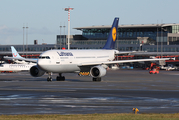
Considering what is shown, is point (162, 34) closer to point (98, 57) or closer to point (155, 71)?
point (155, 71)

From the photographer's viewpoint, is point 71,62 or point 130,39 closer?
point 71,62

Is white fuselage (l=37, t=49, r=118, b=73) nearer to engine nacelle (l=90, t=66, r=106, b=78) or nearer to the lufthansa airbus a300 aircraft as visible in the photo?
the lufthansa airbus a300 aircraft

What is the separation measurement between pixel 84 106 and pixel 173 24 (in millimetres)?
149127

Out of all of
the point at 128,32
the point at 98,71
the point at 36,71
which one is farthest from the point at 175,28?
the point at 36,71

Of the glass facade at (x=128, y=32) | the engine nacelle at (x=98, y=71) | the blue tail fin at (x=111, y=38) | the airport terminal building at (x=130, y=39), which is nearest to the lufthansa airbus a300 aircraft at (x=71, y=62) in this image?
the engine nacelle at (x=98, y=71)

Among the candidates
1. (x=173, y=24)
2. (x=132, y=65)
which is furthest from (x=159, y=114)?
(x=173, y=24)

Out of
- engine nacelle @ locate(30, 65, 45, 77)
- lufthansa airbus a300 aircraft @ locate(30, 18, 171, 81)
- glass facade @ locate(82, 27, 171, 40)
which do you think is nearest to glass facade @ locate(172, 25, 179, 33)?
glass facade @ locate(82, 27, 171, 40)

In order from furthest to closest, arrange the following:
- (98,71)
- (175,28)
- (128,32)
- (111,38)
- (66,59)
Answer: (128,32), (175,28), (111,38), (66,59), (98,71)

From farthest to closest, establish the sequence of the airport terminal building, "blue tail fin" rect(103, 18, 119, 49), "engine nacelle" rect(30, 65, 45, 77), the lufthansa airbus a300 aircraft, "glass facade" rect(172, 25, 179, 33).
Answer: "glass facade" rect(172, 25, 179, 33)
the airport terminal building
"blue tail fin" rect(103, 18, 119, 49)
"engine nacelle" rect(30, 65, 45, 77)
the lufthansa airbus a300 aircraft

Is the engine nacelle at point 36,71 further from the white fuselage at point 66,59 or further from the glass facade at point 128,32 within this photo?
the glass facade at point 128,32

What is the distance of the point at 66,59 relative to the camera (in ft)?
155

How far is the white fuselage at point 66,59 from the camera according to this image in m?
44.9

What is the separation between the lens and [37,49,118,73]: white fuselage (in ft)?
147

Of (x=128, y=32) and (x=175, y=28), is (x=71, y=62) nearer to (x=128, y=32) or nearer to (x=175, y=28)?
(x=128, y=32)
